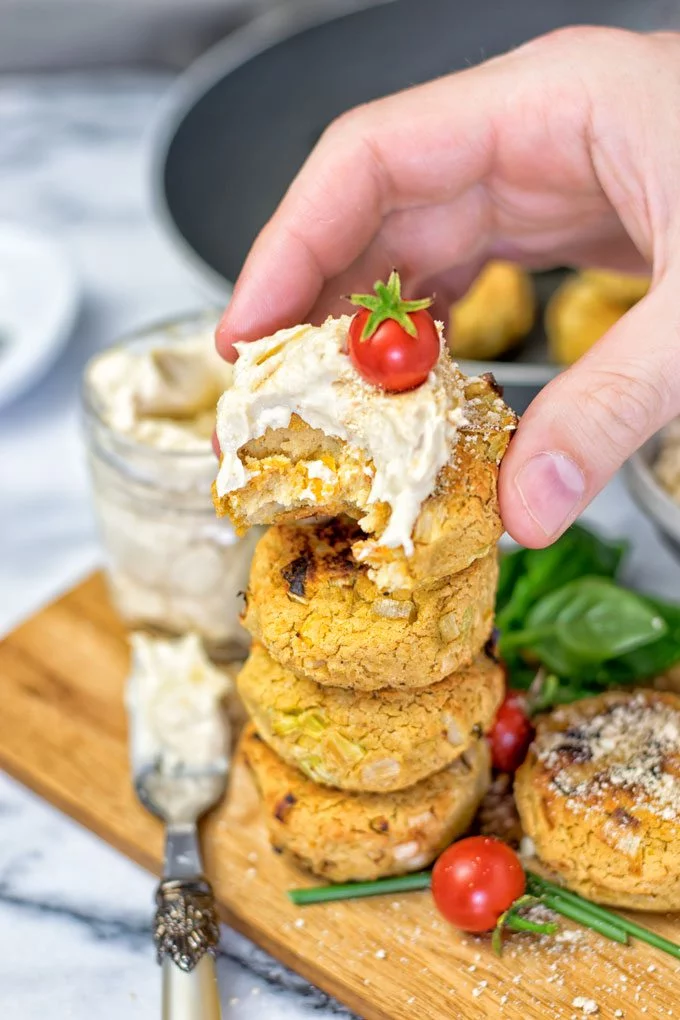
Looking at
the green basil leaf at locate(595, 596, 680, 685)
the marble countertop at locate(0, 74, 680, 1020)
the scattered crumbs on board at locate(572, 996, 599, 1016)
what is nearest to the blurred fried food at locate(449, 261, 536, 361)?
the marble countertop at locate(0, 74, 680, 1020)

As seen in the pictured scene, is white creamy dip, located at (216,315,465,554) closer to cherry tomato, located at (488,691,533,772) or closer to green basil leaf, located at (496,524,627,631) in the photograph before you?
cherry tomato, located at (488,691,533,772)

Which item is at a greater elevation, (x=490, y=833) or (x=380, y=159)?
(x=380, y=159)

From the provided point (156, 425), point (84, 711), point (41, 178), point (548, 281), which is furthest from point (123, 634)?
point (41, 178)

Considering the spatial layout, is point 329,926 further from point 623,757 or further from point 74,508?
point 74,508

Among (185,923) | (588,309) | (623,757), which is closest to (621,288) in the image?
(588,309)

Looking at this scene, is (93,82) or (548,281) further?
(93,82)

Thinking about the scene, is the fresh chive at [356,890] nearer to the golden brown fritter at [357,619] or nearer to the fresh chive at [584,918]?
the fresh chive at [584,918]

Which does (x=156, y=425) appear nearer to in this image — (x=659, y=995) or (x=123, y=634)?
(x=123, y=634)
